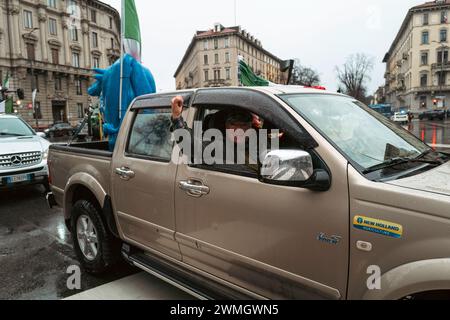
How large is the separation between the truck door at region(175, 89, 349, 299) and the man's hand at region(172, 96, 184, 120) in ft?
0.38

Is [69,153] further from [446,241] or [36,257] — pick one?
[446,241]

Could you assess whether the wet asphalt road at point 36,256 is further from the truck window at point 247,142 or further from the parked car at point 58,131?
the parked car at point 58,131

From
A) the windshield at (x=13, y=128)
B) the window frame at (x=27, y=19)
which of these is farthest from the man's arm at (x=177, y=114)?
the window frame at (x=27, y=19)

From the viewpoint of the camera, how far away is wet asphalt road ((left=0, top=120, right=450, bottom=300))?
3492mm

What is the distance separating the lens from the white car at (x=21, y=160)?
6832 millimetres

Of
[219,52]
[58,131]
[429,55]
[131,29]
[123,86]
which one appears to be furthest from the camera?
[219,52]

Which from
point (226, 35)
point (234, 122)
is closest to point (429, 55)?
point (226, 35)

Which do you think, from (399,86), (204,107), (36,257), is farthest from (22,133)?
(399,86)

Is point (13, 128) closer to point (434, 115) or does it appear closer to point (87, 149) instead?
point (87, 149)

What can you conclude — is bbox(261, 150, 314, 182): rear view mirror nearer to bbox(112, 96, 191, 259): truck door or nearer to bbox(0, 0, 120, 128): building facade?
bbox(112, 96, 191, 259): truck door

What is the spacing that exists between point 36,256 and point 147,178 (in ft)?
7.55

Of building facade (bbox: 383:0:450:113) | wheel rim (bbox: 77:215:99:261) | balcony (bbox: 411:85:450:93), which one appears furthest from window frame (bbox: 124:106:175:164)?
balcony (bbox: 411:85:450:93)

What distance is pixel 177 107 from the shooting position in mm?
2762

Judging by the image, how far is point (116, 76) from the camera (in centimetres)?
587
